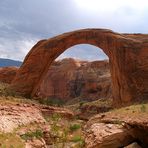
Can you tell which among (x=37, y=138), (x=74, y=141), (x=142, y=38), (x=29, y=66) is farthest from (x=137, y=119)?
(x=29, y=66)

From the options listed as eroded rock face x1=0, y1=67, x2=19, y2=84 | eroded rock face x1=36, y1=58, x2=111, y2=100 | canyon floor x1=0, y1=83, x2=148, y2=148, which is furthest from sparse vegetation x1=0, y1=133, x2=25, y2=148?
eroded rock face x1=36, y1=58, x2=111, y2=100

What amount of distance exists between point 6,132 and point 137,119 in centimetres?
635

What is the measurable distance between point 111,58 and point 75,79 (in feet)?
115

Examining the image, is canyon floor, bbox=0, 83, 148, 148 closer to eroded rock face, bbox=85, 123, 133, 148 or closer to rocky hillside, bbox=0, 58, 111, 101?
eroded rock face, bbox=85, 123, 133, 148

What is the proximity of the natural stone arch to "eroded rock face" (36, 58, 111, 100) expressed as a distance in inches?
1104

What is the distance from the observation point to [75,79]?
64.6 m

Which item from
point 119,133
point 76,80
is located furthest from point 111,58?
point 76,80

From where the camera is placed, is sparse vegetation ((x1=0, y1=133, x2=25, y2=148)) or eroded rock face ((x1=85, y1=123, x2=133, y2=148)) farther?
sparse vegetation ((x1=0, y1=133, x2=25, y2=148))

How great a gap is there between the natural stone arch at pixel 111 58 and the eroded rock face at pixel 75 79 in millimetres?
28046

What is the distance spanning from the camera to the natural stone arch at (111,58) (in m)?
26.6

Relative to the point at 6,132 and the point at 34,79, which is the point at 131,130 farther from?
the point at 34,79

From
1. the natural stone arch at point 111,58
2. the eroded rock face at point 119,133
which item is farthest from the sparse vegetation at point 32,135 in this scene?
the natural stone arch at point 111,58

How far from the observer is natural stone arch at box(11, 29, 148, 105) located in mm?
26609

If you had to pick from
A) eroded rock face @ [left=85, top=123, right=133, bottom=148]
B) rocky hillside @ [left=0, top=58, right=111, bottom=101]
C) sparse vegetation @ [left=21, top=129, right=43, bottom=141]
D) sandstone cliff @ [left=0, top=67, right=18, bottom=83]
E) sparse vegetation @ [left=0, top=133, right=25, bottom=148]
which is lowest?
rocky hillside @ [left=0, top=58, right=111, bottom=101]
